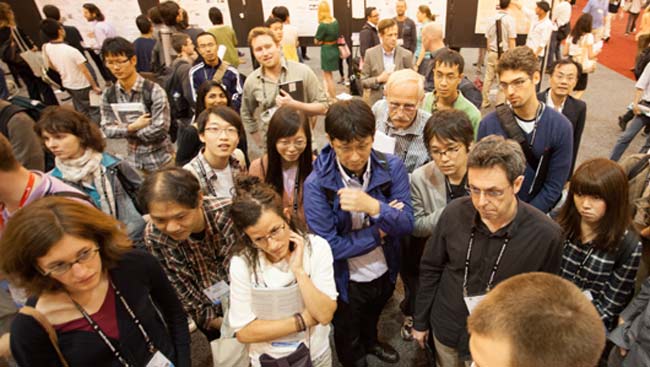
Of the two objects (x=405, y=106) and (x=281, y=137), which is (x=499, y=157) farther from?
(x=281, y=137)

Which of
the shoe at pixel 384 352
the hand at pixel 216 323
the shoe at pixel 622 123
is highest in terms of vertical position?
the hand at pixel 216 323

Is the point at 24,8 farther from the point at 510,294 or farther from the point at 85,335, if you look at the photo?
the point at 510,294

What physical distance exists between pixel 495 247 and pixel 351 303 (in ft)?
2.65

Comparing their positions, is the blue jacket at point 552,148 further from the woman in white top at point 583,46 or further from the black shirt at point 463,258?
the woman in white top at point 583,46

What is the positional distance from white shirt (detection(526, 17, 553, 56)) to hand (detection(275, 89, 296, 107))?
461 cm

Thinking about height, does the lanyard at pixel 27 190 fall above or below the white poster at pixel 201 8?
below

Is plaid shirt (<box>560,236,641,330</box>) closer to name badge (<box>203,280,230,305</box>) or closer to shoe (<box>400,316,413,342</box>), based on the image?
shoe (<box>400,316,413,342</box>)

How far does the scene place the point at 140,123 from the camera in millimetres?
2920

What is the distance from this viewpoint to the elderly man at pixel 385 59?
4148 mm

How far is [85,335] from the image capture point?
133 centimetres

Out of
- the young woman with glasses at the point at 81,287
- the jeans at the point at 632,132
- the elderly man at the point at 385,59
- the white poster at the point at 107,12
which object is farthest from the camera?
the white poster at the point at 107,12

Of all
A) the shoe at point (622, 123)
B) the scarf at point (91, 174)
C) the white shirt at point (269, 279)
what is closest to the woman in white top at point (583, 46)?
the shoe at point (622, 123)

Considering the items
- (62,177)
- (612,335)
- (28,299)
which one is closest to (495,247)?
(612,335)

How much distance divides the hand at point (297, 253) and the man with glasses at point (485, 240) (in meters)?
0.55
